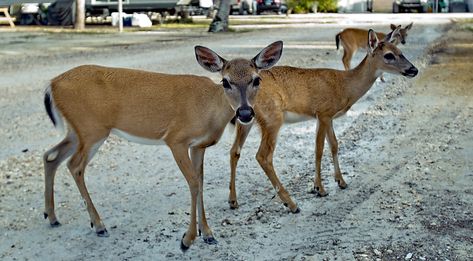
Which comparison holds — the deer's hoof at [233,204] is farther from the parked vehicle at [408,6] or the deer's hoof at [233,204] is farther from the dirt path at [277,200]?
the parked vehicle at [408,6]

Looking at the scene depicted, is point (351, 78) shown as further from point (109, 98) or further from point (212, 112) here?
point (109, 98)

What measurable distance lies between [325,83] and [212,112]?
175 centimetres

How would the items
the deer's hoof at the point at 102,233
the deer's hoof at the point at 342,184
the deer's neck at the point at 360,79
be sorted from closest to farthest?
the deer's hoof at the point at 102,233
the deer's hoof at the point at 342,184
the deer's neck at the point at 360,79

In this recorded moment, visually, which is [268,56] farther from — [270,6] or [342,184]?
[270,6]

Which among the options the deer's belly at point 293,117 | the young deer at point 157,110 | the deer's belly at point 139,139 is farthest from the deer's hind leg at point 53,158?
the deer's belly at point 293,117

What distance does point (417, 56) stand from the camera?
1794cm

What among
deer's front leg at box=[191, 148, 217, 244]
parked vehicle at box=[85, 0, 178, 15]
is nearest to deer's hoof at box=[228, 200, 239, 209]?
deer's front leg at box=[191, 148, 217, 244]

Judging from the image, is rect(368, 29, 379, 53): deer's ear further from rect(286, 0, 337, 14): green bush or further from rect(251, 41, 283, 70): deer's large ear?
rect(286, 0, 337, 14): green bush

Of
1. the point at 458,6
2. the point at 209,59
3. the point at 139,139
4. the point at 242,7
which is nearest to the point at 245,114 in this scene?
the point at 209,59

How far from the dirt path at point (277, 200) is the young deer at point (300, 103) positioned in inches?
10.6

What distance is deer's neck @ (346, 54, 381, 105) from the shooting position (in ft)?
22.1

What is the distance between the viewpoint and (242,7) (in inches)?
2021

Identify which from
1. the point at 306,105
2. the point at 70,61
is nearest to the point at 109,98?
the point at 306,105

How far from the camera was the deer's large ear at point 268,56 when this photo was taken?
524cm
